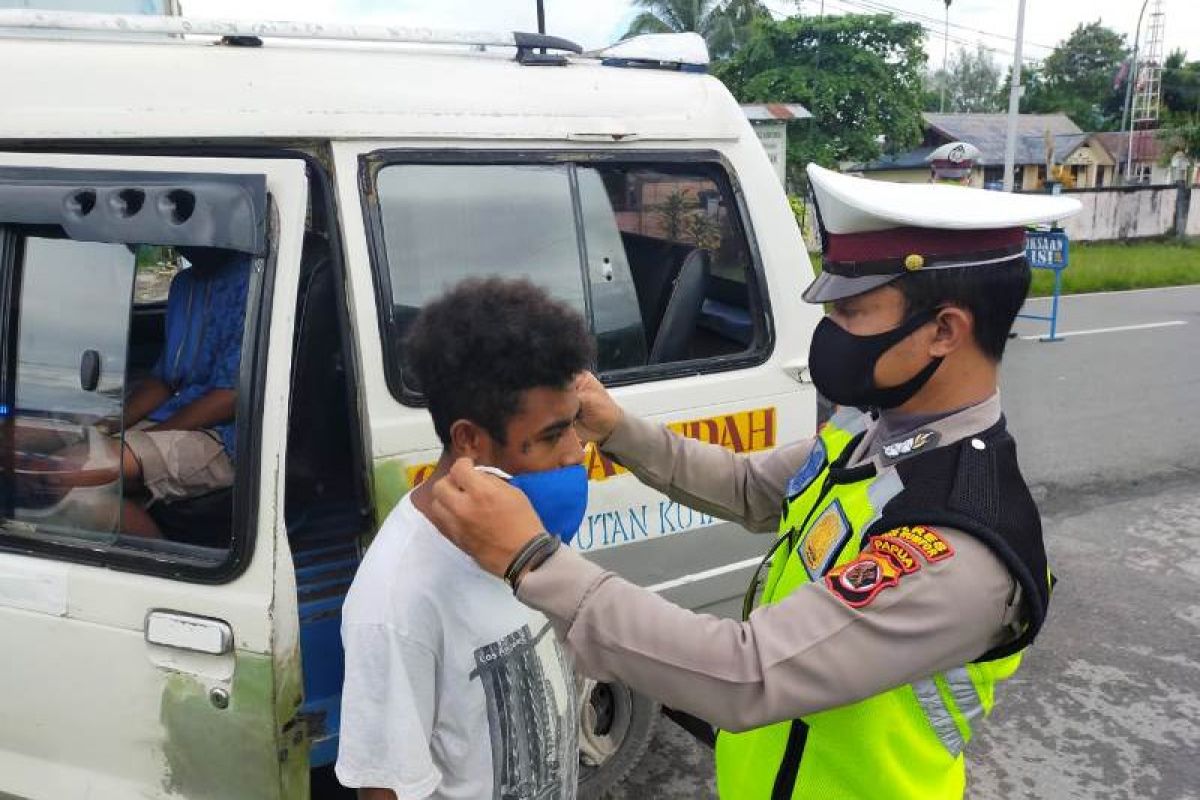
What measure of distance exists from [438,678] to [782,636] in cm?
54

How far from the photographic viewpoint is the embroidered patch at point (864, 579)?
1.28m

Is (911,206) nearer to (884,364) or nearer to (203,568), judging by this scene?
(884,364)

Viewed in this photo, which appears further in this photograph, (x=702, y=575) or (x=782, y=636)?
(x=702, y=575)

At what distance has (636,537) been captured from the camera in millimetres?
2615

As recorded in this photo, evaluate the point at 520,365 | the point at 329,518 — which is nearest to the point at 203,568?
the point at 520,365

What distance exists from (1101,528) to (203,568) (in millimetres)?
4930

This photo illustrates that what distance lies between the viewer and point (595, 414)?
1947 mm

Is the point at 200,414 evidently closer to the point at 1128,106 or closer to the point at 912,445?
the point at 912,445

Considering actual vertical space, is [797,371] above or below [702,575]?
above

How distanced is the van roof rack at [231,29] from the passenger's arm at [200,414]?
811mm

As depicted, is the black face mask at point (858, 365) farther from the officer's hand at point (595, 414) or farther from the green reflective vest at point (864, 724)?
the officer's hand at point (595, 414)

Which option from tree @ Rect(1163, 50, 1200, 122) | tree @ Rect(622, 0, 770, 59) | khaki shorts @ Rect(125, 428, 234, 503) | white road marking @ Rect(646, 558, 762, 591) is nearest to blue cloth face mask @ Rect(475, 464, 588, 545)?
khaki shorts @ Rect(125, 428, 234, 503)

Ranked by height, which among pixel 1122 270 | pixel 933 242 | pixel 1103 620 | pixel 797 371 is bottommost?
pixel 1103 620

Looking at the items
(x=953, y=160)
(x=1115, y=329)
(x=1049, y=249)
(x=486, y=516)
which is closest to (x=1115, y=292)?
(x=1115, y=329)
